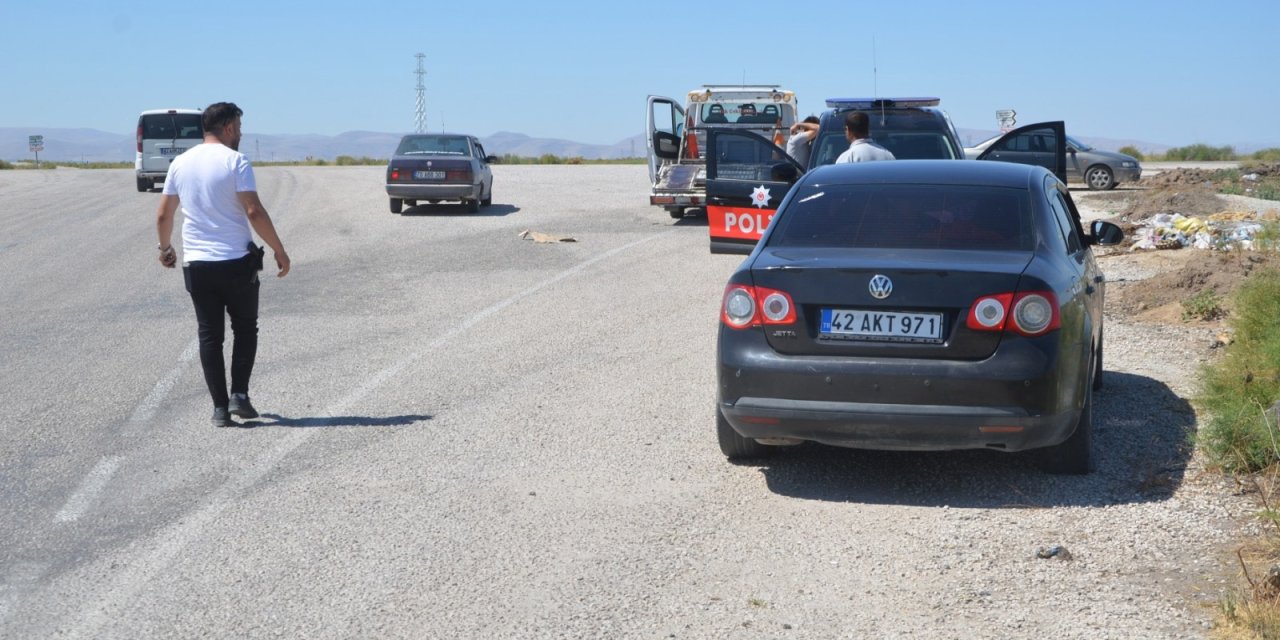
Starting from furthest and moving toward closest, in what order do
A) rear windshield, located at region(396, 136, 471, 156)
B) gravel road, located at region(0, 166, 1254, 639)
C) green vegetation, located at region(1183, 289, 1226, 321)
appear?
rear windshield, located at region(396, 136, 471, 156)
green vegetation, located at region(1183, 289, 1226, 321)
gravel road, located at region(0, 166, 1254, 639)

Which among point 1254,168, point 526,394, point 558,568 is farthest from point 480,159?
point 1254,168

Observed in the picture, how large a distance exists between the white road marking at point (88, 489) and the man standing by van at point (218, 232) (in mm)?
894

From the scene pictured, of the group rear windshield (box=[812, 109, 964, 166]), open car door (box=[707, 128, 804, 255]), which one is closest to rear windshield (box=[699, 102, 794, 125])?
rear windshield (box=[812, 109, 964, 166])

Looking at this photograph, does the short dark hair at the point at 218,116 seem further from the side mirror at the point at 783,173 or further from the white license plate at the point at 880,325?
the side mirror at the point at 783,173

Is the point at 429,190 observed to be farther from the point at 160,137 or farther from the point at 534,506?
the point at 534,506

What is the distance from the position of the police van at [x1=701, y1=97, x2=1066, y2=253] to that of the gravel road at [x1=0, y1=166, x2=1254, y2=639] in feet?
3.33

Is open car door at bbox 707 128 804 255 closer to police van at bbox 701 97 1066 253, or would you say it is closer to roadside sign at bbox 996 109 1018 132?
police van at bbox 701 97 1066 253

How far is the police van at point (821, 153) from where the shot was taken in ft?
32.7

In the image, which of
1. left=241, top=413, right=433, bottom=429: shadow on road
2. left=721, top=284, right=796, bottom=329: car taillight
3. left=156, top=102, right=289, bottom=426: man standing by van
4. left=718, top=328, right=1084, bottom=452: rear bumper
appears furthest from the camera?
left=241, top=413, right=433, bottom=429: shadow on road

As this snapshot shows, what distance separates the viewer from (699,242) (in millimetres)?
19047

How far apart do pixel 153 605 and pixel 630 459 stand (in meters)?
2.63

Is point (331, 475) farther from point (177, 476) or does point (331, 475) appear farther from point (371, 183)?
point (371, 183)

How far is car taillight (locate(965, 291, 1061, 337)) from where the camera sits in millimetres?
5543

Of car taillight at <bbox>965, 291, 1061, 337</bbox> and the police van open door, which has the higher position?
the police van open door
